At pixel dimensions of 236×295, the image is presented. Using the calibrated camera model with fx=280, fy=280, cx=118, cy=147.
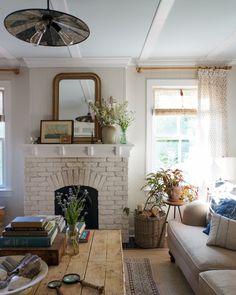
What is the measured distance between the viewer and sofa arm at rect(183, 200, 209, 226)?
9.91 ft

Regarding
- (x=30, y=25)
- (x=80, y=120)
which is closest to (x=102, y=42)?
(x=80, y=120)

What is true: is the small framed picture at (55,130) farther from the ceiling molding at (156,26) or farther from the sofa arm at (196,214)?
the sofa arm at (196,214)

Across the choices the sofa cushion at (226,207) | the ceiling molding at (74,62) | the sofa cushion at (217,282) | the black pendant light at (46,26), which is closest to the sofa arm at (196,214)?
A: the sofa cushion at (226,207)

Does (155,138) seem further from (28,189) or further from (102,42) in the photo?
(28,189)

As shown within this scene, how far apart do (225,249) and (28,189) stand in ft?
8.29

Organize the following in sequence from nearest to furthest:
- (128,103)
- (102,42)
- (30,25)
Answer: (30,25) < (102,42) < (128,103)

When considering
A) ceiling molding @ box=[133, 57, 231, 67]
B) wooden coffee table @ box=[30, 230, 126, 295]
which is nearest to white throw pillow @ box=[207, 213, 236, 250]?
wooden coffee table @ box=[30, 230, 126, 295]

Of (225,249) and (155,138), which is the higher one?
(155,138)

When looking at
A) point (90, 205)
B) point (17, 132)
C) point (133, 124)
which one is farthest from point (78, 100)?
point (90, 205)

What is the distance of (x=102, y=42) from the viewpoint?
10.3ft

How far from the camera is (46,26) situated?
1629mm

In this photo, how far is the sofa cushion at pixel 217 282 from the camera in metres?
1.75

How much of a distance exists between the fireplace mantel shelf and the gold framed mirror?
16 cm

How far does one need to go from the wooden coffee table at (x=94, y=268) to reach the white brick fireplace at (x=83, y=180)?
142cm
